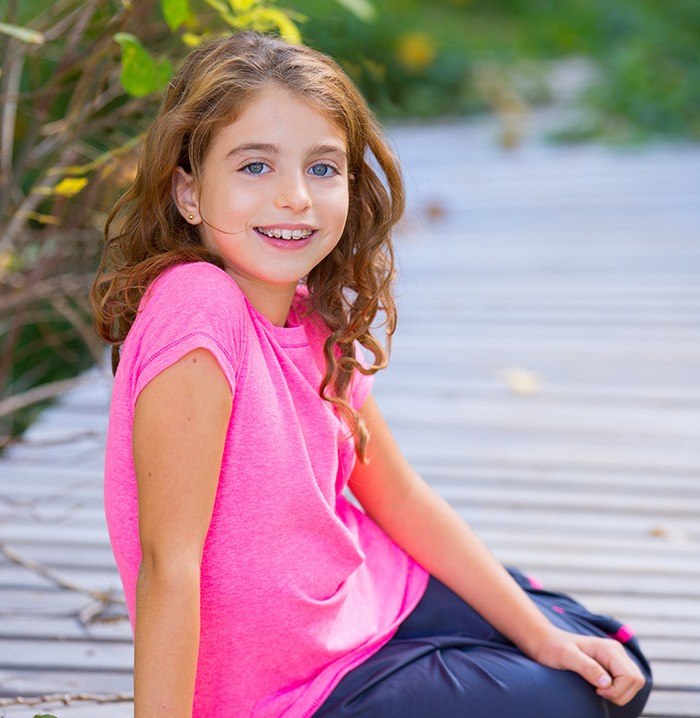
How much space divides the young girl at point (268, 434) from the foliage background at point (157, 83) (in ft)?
1.36

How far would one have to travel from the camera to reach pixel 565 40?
12.1 meters

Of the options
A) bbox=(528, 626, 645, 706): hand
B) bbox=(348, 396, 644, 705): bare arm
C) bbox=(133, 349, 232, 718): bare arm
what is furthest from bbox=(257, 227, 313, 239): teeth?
bbox=(528, 626, 645, 706): hand

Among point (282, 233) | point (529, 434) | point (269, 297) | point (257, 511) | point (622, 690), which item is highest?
point (282, 233)

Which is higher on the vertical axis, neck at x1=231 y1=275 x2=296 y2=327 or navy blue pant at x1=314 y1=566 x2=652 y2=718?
neck at x1=231 y1=275 x2=296 y2=327

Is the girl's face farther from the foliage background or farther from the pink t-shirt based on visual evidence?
the foliage background

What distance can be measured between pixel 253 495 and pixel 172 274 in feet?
0.94

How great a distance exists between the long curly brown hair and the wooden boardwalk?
62 centimetres

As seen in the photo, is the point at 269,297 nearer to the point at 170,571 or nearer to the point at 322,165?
the point at 322,165

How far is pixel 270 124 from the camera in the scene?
1.56 meters

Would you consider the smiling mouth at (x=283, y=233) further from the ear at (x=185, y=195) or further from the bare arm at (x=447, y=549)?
the bare arm at (x=447, y=549)

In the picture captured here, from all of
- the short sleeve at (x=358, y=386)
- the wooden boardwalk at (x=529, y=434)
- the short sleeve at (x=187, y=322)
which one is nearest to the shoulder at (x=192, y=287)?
the short sleeve at (x=187, y=322)

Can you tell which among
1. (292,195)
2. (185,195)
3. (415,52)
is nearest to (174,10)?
(185,195)

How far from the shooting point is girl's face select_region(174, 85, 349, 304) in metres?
1.56

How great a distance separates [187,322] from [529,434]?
6.78ft
